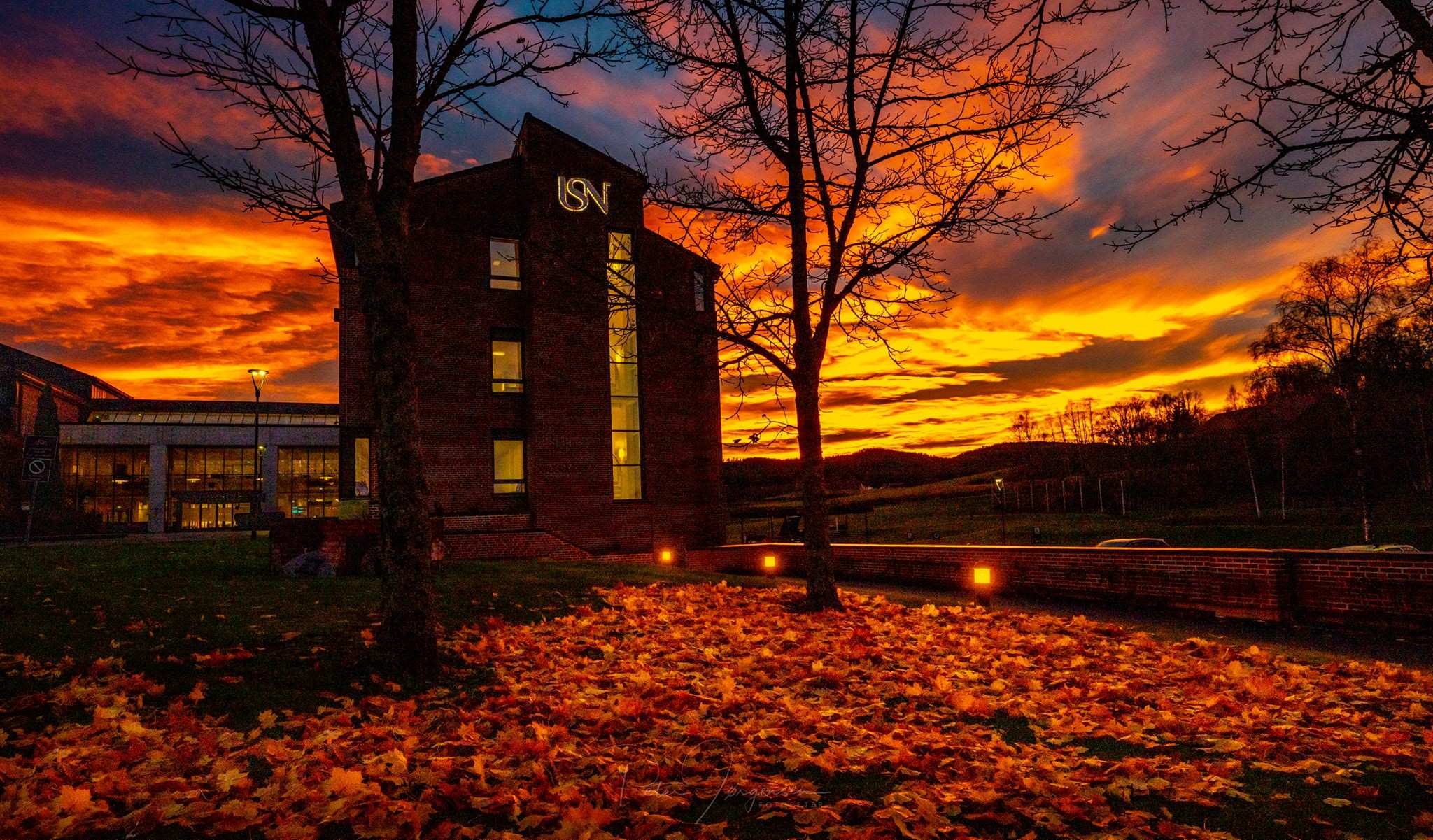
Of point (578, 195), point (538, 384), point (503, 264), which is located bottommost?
point (538, 384)

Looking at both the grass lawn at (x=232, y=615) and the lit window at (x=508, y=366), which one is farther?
the lit window at (x=508, y=366)

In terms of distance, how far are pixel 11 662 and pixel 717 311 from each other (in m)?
8.63

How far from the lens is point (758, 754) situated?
4426 mm

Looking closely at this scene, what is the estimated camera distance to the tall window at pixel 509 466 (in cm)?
2505

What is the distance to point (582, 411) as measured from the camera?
25.2 metres

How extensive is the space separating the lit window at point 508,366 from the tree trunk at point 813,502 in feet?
54.2

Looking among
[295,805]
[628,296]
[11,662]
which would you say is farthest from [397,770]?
[628,296]

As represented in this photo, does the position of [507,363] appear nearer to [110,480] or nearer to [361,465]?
[361,465]

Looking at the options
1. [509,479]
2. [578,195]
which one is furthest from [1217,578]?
[578,195]

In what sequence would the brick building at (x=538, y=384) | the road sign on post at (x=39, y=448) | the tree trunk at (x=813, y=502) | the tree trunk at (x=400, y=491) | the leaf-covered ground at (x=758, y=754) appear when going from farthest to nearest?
the brick building at (x=538, y=384), the road sign on post at (x=39, y=448), the tree trunk at (x=813, y=502), the tree trunk at (x=400, y=491), the leaf-covered ground at (x=758, y=754)

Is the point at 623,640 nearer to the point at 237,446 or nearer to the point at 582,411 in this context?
the point at 582,411

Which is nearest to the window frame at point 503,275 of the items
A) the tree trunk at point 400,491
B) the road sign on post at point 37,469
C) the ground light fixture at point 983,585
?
the road sign on post at point 37,469

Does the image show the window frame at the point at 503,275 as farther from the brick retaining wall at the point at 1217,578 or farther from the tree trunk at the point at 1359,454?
the tree trunk at the point at 1359,454

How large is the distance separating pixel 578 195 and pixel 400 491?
20.9 meters
